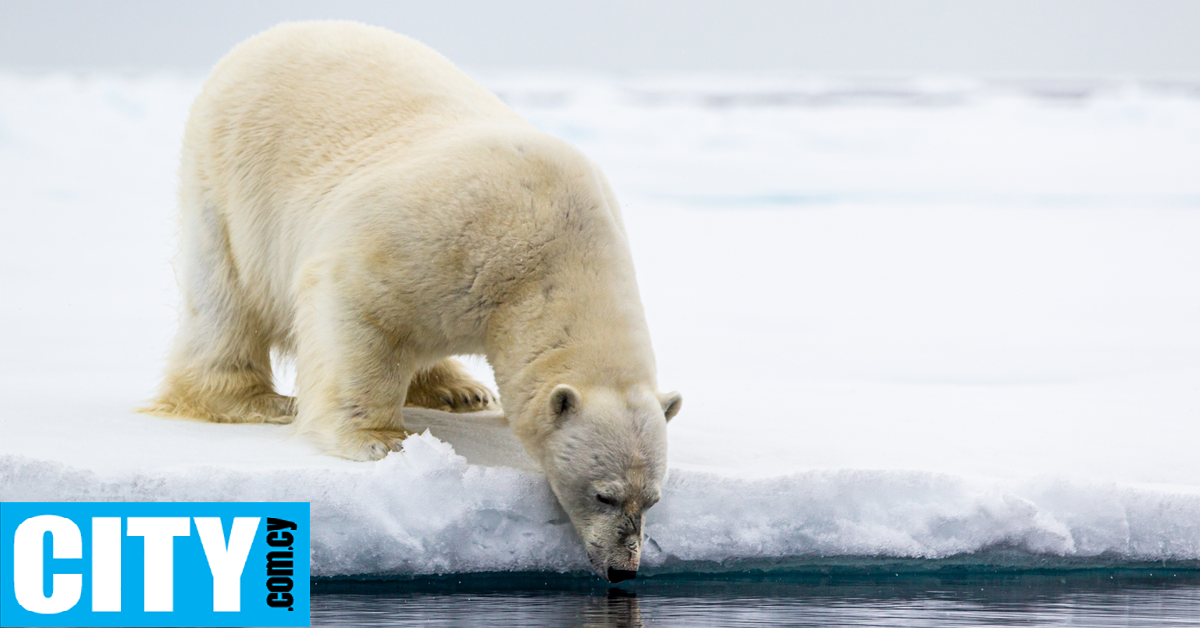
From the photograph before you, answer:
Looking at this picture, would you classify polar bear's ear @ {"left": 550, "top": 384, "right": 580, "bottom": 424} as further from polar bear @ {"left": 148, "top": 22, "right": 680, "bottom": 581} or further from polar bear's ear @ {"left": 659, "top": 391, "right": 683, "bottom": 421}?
polar bear's ear @ {"left": 659, "top": 391, "right": 683, "bottom": 421}

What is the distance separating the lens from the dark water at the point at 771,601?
10.8 feet

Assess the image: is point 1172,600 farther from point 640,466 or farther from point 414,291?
point 414,291

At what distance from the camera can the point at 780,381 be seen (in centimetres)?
695

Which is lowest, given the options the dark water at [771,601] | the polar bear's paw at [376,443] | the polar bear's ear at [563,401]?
the dark water at [771,601]

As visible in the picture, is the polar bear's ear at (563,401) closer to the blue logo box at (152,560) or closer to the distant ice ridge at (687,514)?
the distant ice ridge at (687,514)

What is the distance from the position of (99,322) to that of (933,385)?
18.0 ft

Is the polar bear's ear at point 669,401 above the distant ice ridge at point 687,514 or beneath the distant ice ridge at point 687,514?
above

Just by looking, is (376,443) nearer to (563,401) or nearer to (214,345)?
(563,401)

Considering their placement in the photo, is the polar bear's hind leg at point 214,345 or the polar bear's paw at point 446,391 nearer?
the polar bear's hind leg at point 214,345

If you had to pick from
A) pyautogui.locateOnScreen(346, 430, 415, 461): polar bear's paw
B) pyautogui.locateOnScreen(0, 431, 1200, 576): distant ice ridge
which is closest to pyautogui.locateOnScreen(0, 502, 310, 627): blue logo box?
pyautogui.locateOnScreen(0, 431, 1200, 576): distant ice ridge

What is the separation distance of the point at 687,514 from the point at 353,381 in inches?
49.7

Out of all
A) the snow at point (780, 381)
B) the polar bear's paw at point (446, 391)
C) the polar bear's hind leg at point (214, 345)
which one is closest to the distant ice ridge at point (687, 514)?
the snow at point (780, 381)

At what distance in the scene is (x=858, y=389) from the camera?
6656 mm

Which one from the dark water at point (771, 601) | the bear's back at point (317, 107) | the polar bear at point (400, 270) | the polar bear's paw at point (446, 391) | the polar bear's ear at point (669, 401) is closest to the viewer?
the dark water at point (771, 601)
